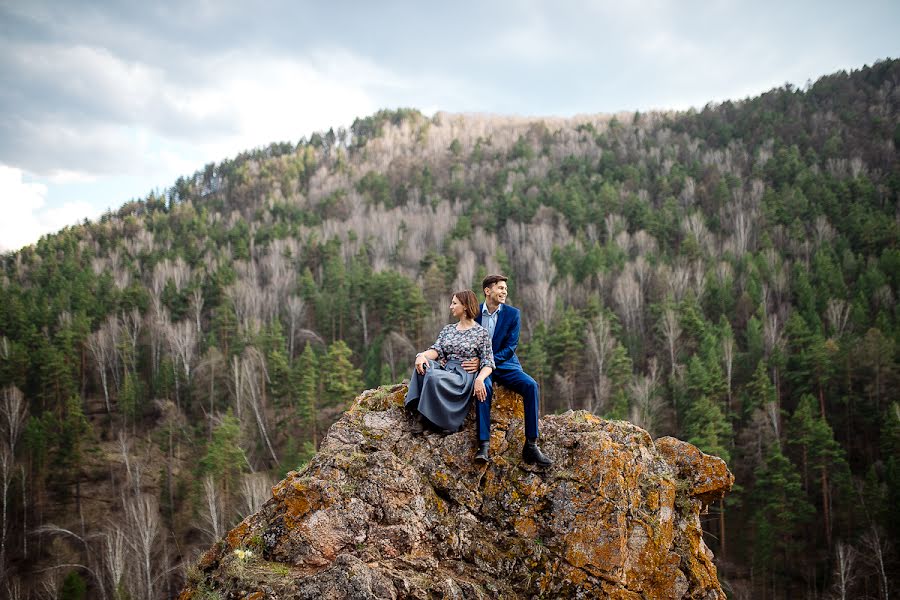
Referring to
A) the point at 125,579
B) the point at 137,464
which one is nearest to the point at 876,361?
the point at 125,579

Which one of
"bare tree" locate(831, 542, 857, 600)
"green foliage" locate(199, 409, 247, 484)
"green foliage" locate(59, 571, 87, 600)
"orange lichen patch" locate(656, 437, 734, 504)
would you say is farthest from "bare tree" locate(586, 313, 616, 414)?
"orange lichen patch" locate(656, 437, 734, 504)

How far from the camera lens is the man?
21.5 feet

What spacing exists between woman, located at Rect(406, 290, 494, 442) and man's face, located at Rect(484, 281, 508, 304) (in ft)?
0.71

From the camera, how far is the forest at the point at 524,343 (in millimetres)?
34094

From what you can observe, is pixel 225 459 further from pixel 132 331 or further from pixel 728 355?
pixel 728 355

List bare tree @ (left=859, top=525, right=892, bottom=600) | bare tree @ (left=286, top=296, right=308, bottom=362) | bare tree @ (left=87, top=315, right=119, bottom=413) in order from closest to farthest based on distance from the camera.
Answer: bare tree @ (left=859, top=525, right=892, bottom=600), bare tree @ (left=87, top=315, right=119, bottom=413), bare tree @ (left=286, top=296, right=308, bottom=362)

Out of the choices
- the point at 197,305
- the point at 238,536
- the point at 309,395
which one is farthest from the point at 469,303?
the point at 197,305

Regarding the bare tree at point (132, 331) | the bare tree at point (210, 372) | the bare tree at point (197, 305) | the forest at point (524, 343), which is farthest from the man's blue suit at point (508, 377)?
the bare tree at point (197, 305)

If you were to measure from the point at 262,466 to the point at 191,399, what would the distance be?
15.4 m

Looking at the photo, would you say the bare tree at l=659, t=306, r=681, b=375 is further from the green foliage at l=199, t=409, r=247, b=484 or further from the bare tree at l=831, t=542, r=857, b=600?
the green foliage at l=199, t=409, r=247, b=484

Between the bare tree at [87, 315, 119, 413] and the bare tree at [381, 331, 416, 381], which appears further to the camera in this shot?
the bare tree at [87, 315, 119, 413]

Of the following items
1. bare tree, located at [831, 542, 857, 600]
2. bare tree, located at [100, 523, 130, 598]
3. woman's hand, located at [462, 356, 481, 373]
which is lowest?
bare tree, located at [831, 542, 857, 600]

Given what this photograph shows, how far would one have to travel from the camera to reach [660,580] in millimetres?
6148

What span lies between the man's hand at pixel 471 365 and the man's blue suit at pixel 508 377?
0.22 m
